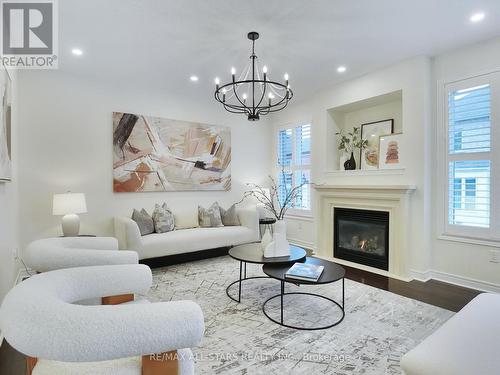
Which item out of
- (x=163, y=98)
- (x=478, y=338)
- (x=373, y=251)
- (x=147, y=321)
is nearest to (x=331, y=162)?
(x=373, y=251)

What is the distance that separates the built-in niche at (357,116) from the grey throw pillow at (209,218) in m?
2.08

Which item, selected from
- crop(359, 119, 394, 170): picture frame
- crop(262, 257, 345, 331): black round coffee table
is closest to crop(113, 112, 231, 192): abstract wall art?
crop(359, 119, 394, 170): picture frame

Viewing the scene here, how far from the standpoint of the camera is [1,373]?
177 cm

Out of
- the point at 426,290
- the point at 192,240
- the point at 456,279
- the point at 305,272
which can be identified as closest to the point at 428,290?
the point at 426,290

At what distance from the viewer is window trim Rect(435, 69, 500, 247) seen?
3.02 metres

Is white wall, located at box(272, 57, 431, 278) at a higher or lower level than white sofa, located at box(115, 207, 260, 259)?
higher

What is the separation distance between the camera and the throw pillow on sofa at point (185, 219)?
15.0ft

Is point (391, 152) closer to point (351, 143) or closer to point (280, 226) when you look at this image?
point (351, 143)

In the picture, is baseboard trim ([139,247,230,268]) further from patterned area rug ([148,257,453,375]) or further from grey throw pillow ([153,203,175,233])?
patterned area rug ([148,257,453,375])

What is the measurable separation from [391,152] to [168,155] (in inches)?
137

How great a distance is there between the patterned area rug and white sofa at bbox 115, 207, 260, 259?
0.53 metres

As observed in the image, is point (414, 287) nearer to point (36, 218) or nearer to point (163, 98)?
point (163, 98)

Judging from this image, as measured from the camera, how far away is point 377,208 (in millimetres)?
3930

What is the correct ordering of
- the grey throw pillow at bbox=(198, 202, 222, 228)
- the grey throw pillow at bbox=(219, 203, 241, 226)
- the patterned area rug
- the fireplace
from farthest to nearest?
1. the grey throw pillow at bbox=(219, 203, 241, 226)
2. the grey throw pillow at bbox=(198, 202, 222, 228)
3. the fireplace
4. the patterned area rug
